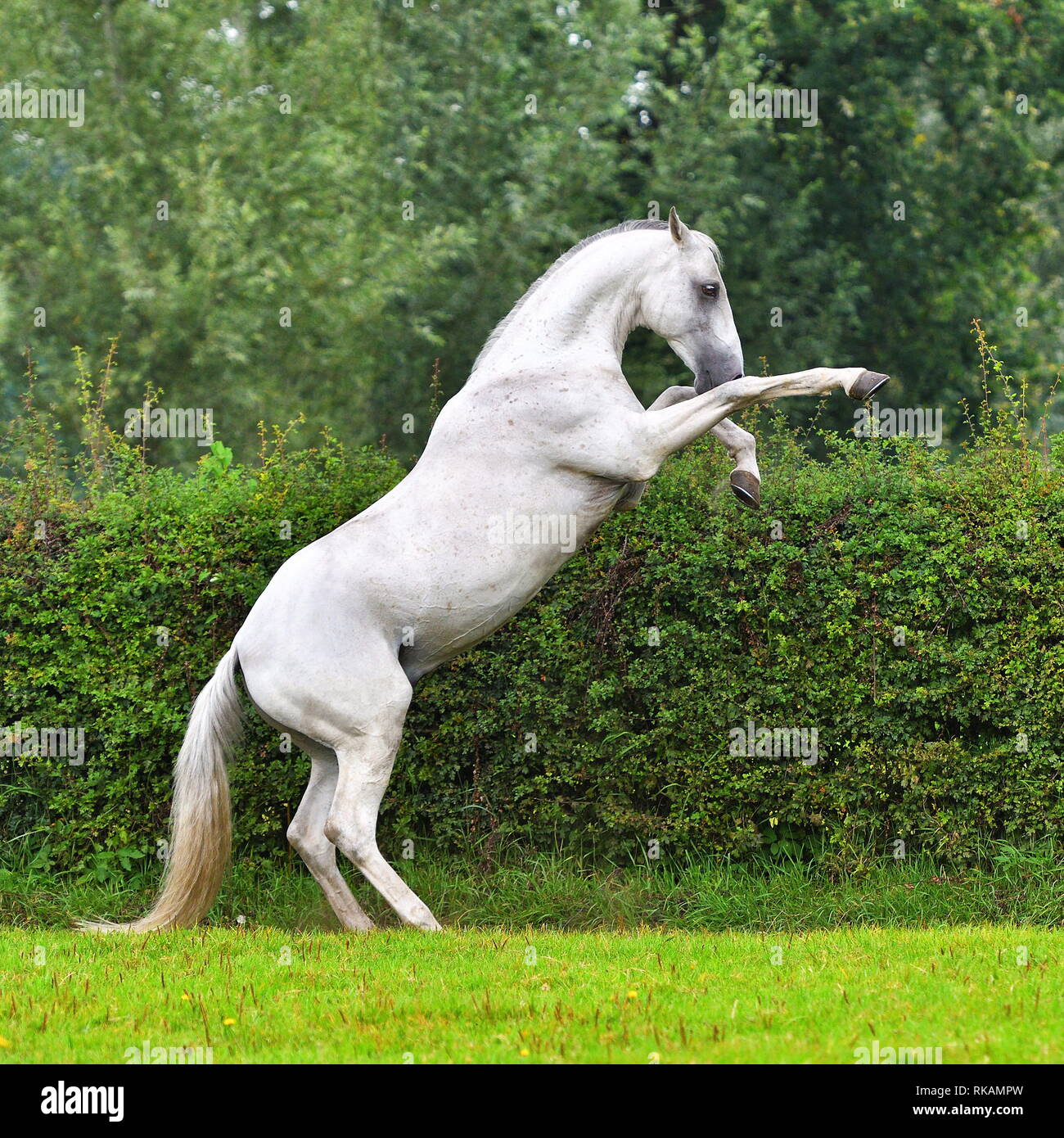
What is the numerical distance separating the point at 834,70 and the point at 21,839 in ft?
63.3

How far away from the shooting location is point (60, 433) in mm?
22141

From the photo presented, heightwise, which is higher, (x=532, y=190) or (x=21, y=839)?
(x=532, y=190)

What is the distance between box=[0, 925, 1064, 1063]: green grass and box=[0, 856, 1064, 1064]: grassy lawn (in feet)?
0.05

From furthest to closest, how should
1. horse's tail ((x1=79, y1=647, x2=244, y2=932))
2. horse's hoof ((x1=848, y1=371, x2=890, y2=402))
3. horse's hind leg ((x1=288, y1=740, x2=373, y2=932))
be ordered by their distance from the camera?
horse's hind leg ((x1=288, y1=740, x2=373, y2=932)) → horse's tail ((x1=79, y1=647, x2=244, y2=932)) → horse's hoof ((x1=848, y1=371, x2=890, y2=402))

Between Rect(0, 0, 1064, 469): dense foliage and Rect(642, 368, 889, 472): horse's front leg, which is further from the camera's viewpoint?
Rect(0, 0, 1064, 469): dense foliage

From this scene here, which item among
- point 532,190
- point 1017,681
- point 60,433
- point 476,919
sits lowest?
point 476,919

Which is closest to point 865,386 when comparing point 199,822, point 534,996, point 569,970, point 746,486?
point 746,486

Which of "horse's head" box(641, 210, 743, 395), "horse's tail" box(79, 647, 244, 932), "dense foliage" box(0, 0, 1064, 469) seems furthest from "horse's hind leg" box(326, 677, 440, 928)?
"dense foliage" box(0, 0, 1064, 469)

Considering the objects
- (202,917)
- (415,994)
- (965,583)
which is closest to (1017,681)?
(965,583)

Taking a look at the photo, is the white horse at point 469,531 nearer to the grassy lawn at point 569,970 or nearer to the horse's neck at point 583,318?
the horse's neck at point 583,318

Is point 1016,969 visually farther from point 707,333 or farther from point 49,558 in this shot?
point 49,558

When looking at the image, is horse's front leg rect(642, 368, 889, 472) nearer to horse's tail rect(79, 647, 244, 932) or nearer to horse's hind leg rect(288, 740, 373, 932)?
horse's hind leg rect(288, 740, 373, 932)

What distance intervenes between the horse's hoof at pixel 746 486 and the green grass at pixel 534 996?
214cm

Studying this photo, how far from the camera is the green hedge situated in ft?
25.9
